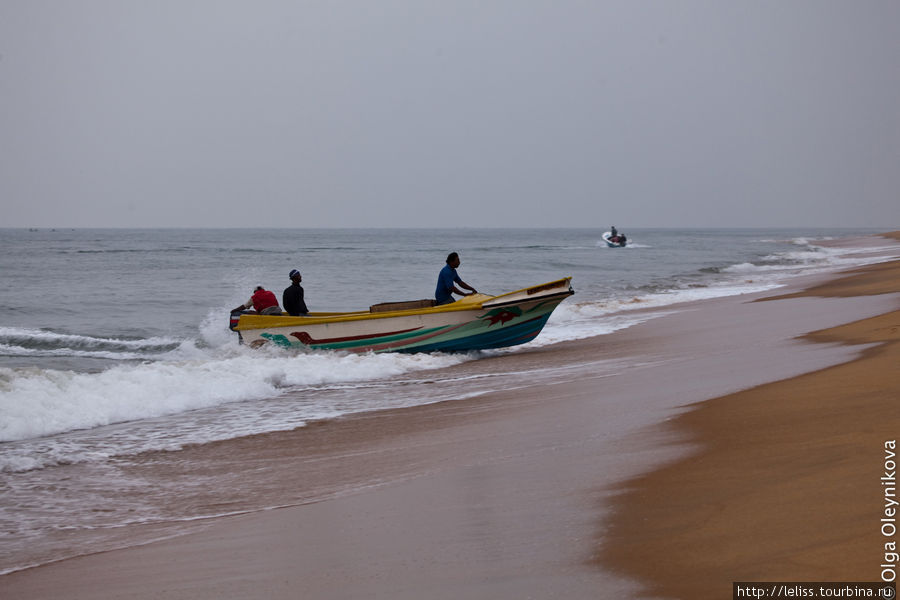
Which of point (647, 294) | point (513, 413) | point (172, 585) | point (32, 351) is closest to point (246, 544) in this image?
point (172, 585)

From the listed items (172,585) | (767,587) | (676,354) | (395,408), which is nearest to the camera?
(767,587)

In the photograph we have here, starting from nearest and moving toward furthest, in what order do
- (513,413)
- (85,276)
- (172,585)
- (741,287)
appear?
(172,585), (513,413), (741,287), (85,276)

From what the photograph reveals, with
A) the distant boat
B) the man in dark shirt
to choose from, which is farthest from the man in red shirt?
the distant boat

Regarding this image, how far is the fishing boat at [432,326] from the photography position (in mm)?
13586

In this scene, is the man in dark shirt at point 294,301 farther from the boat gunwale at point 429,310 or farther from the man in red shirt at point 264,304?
the boat gunwale at point 429,310

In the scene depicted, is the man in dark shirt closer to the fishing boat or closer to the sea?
the fishing boat

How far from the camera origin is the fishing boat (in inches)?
535

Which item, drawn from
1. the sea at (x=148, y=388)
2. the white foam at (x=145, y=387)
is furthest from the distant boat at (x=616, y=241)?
the white foam at (x=145, y=387)

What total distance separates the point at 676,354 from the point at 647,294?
15.0m

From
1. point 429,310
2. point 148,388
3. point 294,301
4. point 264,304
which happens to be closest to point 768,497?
point 148,388

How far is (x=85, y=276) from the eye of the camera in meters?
37.1

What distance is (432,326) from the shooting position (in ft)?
44.8

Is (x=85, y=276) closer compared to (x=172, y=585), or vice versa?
(x=172, y=585)

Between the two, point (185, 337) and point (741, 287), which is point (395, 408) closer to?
point (185, 337)
